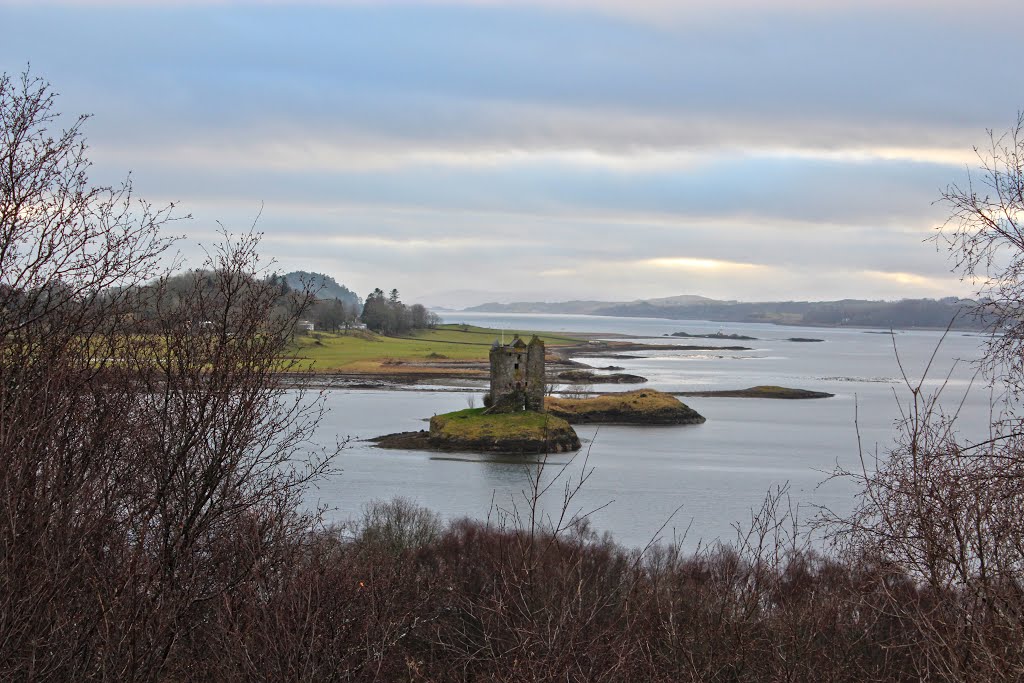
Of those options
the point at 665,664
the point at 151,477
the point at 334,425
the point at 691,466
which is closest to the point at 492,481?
the point at 691,466

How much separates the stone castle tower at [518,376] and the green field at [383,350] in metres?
26.0

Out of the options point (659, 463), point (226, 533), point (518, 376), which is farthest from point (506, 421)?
point (226, 533)

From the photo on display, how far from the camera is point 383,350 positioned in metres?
99.1

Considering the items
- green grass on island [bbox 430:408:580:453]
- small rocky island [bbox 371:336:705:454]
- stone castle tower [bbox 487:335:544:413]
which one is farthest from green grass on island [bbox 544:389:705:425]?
green grass on island [bbox 430:408:580:453]

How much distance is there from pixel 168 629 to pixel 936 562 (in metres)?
5.41

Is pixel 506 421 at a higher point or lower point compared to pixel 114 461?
lower

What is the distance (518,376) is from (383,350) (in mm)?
55123

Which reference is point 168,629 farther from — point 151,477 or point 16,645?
point 16,645

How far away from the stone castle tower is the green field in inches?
1024

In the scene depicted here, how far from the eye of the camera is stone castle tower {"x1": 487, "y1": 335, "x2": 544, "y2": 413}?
45.3 meters

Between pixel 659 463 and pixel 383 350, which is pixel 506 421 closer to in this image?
pixel 659 463

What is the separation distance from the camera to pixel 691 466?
39.0 metres

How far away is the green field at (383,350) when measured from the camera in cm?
8188

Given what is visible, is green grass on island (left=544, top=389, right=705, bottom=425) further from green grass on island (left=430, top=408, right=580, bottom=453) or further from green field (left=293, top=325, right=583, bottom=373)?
green field (left=293, top=325, right=583, bottom=373)
